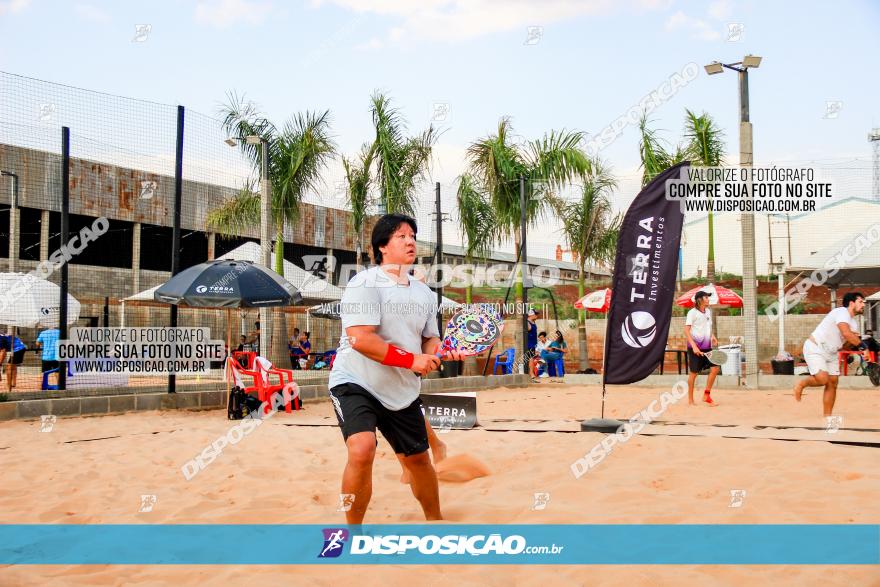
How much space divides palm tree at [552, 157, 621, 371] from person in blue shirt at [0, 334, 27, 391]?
12618mm

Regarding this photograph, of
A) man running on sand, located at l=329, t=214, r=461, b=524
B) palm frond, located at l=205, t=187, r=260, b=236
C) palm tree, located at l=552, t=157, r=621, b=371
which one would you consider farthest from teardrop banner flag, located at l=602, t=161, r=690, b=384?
palm tree, located at l=552, t=157, r=621, b=371

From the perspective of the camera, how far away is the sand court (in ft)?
10.1

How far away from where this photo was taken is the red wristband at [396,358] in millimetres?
3211

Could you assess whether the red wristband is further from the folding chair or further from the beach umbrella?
the folding chair

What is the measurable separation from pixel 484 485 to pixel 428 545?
1.55 m

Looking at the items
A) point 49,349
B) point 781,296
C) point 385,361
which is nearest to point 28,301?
point 49,349

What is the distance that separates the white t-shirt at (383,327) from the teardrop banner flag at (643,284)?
4.30 meters

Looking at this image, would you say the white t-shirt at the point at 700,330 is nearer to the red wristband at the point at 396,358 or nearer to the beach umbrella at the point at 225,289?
the beach umbrella at the point at 225,289

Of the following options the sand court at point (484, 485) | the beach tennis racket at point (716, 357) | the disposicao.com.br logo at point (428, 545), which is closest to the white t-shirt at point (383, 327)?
the disposicao.com.br logo at point (428, 545)

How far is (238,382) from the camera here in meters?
9.55

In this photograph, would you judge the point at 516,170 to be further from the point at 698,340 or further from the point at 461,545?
the point at 461,545

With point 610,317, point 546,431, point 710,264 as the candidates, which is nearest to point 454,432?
point 546,431

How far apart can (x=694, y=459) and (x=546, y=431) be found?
7.16ft

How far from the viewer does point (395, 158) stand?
52.9 feet
